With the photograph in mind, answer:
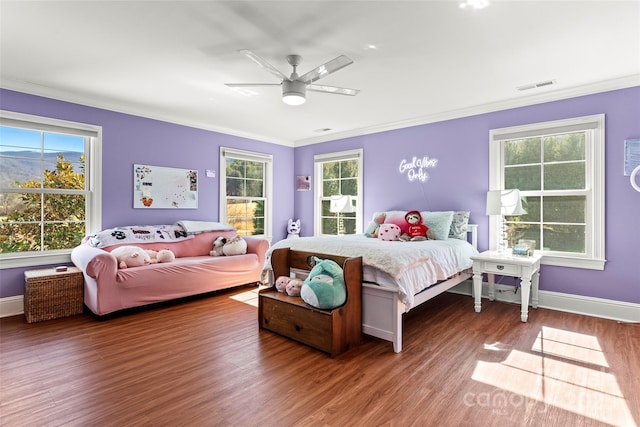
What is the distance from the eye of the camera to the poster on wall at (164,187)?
13.9 ft

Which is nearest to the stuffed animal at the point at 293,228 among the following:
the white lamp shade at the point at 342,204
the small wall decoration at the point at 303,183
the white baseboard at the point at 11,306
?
the small wall decoration at the point at 303,183

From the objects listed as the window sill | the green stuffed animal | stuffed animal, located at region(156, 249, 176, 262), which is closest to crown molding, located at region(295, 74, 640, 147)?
the green stuffed animal

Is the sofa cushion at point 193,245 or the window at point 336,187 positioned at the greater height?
the window at point 336,187

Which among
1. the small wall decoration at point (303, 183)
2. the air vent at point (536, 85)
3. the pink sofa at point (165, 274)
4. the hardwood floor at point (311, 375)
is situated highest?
the air vent at point (536, 85)

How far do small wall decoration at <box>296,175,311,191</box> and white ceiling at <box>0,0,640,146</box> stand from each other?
6.92ft

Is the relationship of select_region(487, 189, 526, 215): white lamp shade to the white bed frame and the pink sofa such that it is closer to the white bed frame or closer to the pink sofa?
the white bed frame

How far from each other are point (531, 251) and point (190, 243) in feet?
13.7

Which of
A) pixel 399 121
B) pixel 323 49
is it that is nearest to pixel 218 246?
pixel 323 49

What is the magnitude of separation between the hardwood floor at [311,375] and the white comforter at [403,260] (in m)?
0.51

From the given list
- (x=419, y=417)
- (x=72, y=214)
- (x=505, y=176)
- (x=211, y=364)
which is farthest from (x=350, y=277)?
(x=72, y=214)

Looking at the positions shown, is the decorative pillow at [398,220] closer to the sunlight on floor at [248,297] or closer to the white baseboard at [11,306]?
the sunlight on floor at [248,297]

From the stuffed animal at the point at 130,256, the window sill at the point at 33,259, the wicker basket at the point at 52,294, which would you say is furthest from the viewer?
the stuffed animal at the point at 130,256

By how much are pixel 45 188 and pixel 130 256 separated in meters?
1.26

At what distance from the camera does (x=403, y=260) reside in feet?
8.49
